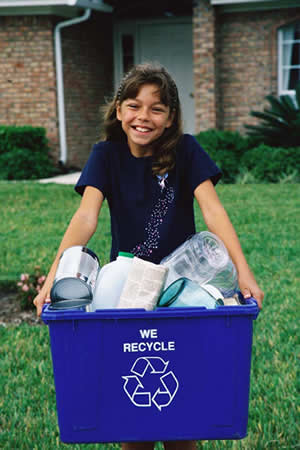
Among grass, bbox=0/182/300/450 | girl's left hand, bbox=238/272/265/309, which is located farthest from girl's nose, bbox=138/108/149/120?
grass, bbox=0/182/300/450

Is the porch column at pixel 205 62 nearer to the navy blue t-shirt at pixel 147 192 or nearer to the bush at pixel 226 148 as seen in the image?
the bush at pixel 226 148

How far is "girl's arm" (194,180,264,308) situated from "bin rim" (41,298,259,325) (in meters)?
0.31

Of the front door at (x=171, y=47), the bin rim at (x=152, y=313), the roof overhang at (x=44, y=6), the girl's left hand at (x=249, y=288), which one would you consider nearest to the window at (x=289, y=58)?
the front door at (x=171, y=47)

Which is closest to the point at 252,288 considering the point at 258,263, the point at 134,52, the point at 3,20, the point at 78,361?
the point at 78,361

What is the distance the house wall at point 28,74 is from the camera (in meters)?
14.0

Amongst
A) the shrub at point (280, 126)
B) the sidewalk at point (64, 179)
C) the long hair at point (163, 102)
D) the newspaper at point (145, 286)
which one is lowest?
the sidewalk at point (64, 179)

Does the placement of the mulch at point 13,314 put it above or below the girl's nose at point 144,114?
below

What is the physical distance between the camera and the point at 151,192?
2523 millimetres

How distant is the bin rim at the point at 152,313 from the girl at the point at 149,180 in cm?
69

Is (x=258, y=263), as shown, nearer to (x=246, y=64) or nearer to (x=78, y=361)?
(x=78, y=361)

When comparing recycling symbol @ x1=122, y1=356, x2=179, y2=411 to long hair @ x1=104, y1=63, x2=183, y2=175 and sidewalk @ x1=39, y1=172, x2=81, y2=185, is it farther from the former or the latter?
sidewalk @ x1=39, y1=172, x2=81, y2=185

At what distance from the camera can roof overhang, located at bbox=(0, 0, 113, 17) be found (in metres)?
13.4

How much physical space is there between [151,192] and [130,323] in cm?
90

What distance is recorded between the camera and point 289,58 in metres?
13.8
